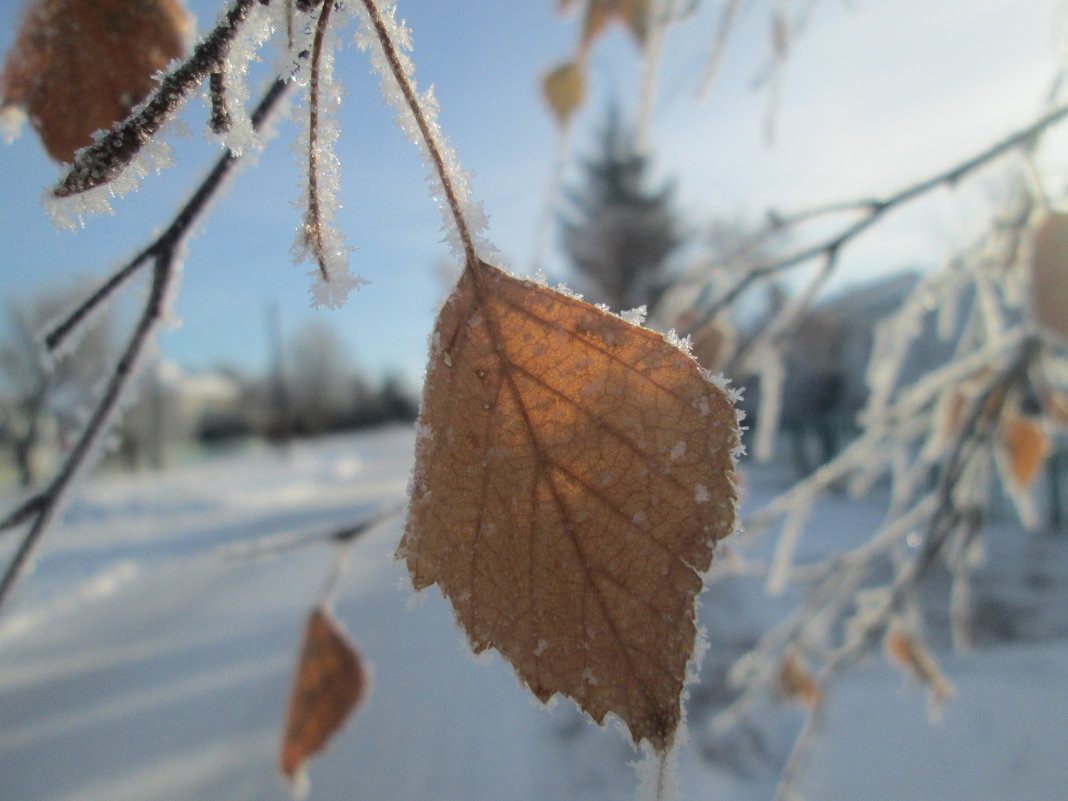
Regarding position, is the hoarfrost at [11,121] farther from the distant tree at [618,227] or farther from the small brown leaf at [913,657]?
the distant tree at [618,227]

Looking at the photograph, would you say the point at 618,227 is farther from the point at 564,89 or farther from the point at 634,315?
the point at 634,315

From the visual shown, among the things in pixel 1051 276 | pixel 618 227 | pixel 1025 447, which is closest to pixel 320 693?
pixel 1051 276

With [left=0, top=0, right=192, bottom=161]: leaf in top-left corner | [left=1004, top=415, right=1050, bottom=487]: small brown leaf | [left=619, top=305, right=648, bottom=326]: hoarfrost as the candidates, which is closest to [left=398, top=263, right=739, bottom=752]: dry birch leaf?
[left=619, top=305, right=648, bottom=326]: hoarfrost

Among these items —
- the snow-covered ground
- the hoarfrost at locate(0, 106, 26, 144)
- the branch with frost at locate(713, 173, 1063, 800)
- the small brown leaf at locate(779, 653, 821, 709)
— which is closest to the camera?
the hoarfrost at locate(0, 106, 26, 144)

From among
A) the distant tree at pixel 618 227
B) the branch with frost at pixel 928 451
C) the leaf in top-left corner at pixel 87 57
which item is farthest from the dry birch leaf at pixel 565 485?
the distant tree at pixel 618 227

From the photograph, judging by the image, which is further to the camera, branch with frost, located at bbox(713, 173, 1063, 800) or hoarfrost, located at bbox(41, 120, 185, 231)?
branch with frost, located at bbox(713, 173, 1063, 800)

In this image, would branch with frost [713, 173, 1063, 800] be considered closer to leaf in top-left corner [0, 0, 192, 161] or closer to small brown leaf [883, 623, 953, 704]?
small brown leaf [883, 623, 953, 704]

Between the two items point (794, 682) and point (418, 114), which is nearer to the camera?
point (418, 114)

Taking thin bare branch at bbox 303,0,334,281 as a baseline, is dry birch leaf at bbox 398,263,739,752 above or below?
below
